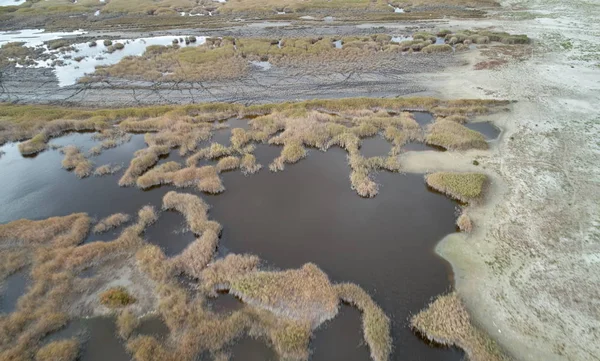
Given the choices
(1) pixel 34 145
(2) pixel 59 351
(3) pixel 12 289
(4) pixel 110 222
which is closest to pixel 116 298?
(2) pixel 59 351

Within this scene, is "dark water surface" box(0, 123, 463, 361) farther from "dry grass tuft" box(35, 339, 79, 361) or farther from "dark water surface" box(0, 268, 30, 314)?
"dark water surface" box(0, 268, 30, 314)

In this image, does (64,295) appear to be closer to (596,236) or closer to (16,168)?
(16,168)

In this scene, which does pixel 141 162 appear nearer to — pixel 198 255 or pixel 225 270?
pixel 198 255

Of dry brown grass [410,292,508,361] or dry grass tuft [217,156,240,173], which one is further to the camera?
dry grass tuft [217,156,240,173]

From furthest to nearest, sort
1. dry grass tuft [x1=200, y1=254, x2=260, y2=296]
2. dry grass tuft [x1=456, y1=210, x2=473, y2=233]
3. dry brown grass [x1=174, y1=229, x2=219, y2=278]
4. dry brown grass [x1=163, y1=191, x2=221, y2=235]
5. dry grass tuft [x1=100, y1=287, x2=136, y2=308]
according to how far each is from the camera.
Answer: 1. dry brown grass [x1=163, y1=191, x2=221, y2=235]
2. dry grass tuft [x1=456, y1=210, x2=473, y2=233]
3. dry brown grass [x1=174, y1=229, x2=219, y2=278]
4. dry grass tuft [x1=200, y1=254, x2=260, y2=296]
5. dry grass tuft [x1=100, y1=287, x2=136, y2=308]

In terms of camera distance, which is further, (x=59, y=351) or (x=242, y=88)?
(x=242, y=88)

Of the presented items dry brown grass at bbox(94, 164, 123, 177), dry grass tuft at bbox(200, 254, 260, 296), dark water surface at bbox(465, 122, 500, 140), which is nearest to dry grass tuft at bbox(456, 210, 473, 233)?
dark water surface at bbox(465, 122, 500, 140)

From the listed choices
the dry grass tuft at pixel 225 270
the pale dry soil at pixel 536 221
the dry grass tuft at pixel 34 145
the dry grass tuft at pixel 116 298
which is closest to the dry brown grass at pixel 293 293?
the dry grass tuft at pixel 225 270
